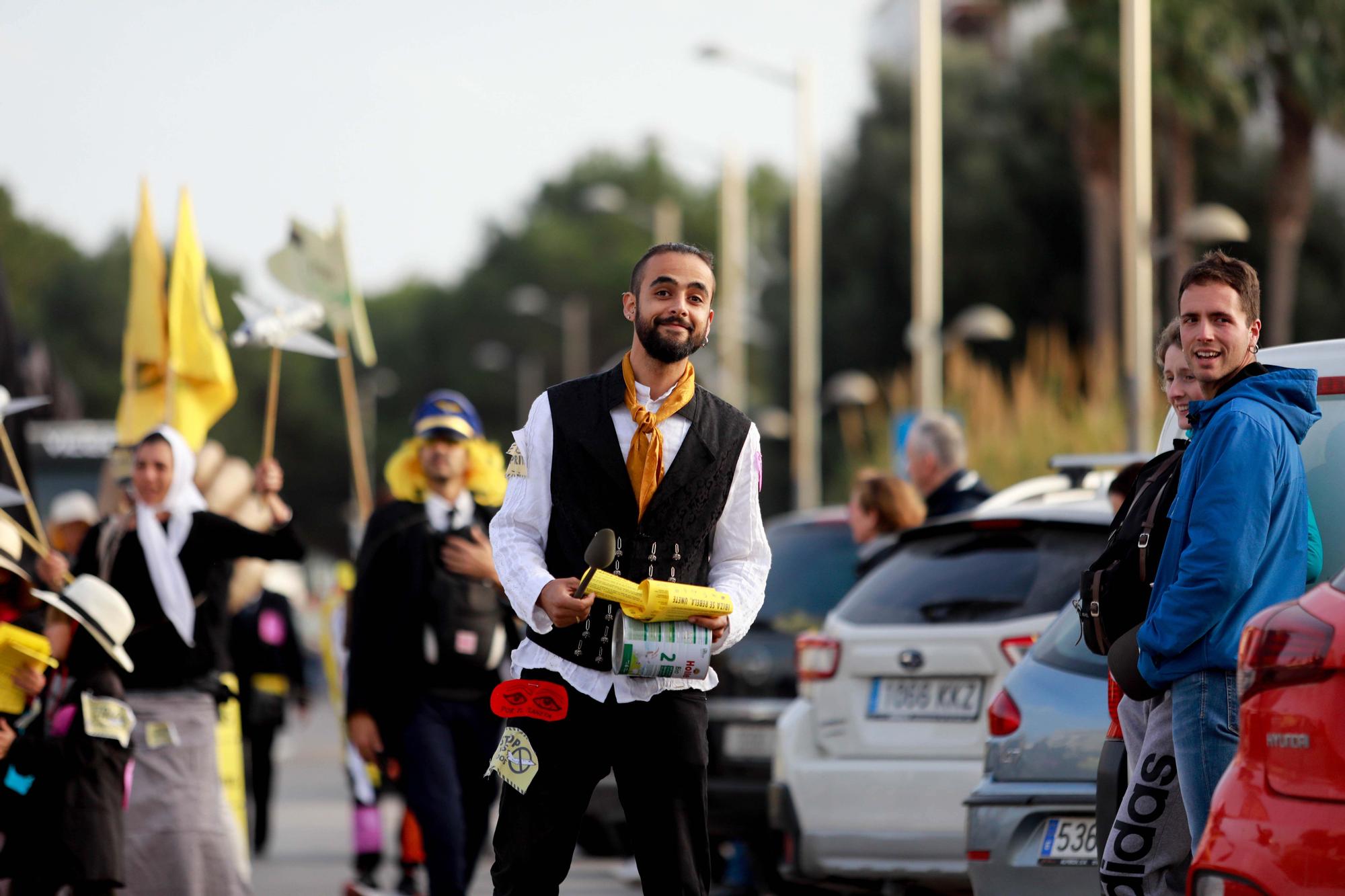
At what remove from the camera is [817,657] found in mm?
8703

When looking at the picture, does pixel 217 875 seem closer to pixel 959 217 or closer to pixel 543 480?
pixel 543 480

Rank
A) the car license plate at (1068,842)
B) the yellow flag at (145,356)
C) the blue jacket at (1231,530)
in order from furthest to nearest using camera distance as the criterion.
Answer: the yellow flag at (145,356), the car license plate at (1068,842), the blue jacket at (1231,530)

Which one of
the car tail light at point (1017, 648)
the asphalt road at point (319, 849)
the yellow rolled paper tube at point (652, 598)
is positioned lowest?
the asphalt road at point (319, 849)

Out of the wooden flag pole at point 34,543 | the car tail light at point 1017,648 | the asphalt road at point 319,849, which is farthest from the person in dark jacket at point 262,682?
the car tail light at point 1017,648

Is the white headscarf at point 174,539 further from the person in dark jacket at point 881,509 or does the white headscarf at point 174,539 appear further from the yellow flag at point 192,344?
the person in dark jacket at point 881,509

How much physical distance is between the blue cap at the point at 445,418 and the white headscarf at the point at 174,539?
1052 millimetres

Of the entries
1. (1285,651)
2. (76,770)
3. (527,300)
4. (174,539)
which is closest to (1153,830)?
(1285,651)

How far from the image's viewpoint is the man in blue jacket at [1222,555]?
16.4 feet

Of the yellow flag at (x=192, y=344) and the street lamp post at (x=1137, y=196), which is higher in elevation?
the street lamp post at (x=1137, y=196)

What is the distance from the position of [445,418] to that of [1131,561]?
14.2 feet

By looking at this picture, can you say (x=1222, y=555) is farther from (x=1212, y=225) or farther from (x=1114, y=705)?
(x=1212, y=225)

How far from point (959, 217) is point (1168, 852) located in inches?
1740

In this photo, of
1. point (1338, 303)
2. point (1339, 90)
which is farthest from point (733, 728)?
point (1338, 303)

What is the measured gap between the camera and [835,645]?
8625 mm
